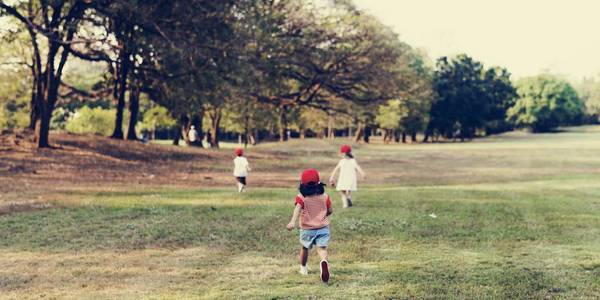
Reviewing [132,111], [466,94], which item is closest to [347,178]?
[132,111]

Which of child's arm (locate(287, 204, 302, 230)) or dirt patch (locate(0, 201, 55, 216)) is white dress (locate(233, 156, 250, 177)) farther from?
child's arm (locate(287, 204, 302, 230))

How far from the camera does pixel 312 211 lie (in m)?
9.01

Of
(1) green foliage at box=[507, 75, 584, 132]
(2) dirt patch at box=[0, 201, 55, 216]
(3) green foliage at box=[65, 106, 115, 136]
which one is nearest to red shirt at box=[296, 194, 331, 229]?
(2) dirt patch at box=[0, 201, 55, 216]

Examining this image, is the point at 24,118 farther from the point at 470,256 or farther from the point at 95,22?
the point at 470,256

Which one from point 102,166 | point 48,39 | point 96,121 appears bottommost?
point 102,166

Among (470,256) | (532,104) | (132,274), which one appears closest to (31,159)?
(132,274)

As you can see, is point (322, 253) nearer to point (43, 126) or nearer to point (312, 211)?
point (312, 211)

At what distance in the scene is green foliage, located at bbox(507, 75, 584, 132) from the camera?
118 meters

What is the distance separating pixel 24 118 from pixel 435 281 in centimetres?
5437

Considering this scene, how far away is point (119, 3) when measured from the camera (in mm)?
25484

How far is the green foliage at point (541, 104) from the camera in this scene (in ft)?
388

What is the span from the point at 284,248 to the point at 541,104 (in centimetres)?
11934

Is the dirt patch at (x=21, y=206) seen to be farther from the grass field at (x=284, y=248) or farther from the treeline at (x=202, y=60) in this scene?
the treeline at (x=202, y=60)

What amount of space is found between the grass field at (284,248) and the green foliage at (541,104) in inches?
4198
